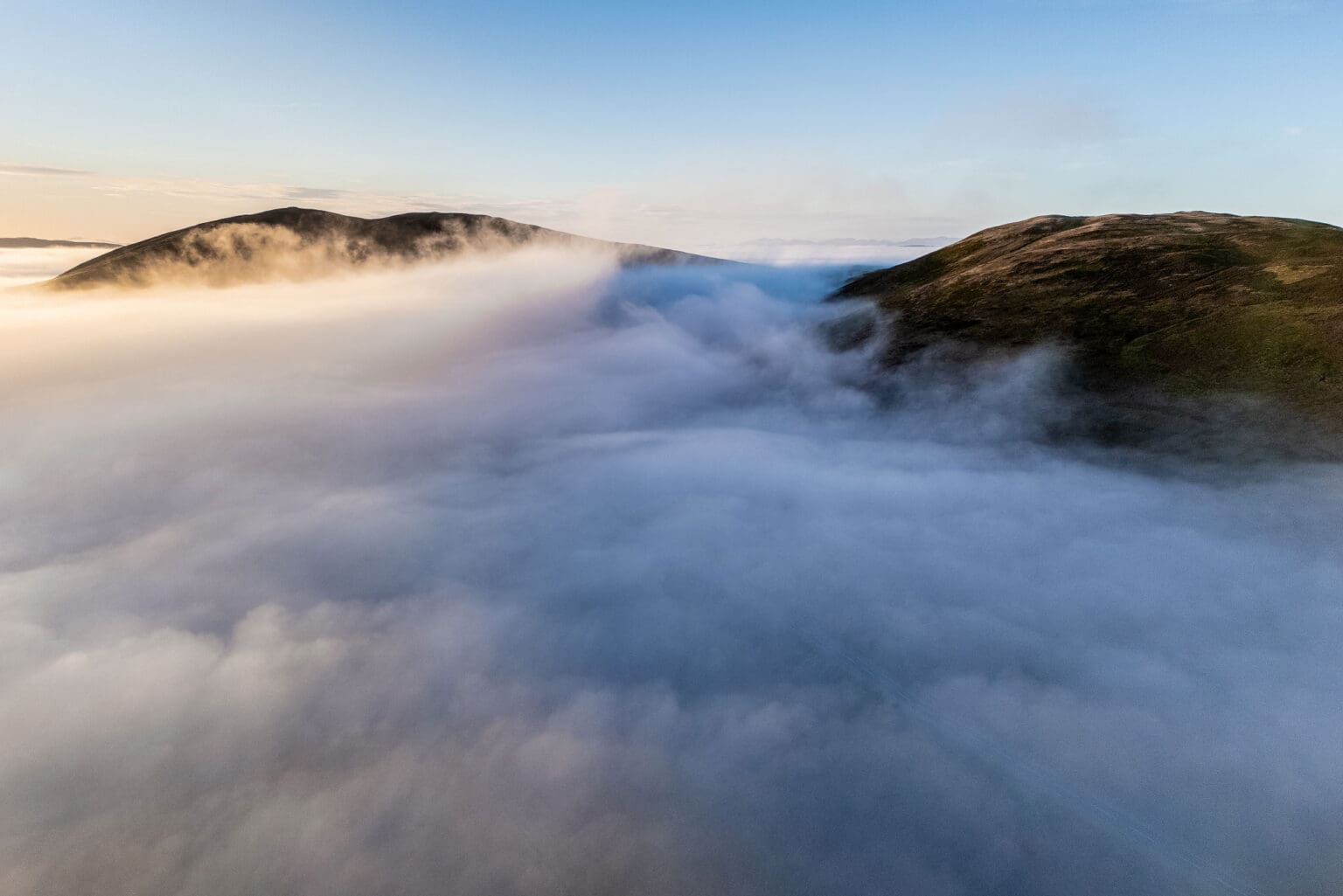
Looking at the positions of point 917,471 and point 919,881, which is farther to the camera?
point 917,471

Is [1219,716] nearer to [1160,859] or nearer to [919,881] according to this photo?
[1160,859]

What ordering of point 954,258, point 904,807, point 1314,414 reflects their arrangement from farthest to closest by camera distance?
point 954,258 → point 1314,414 → point 904,807

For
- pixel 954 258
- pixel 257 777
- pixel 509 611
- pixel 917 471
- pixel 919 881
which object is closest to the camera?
pixel 919 881

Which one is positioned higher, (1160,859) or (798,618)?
(1160,859)

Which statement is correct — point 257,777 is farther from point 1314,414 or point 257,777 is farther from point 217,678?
point 1314,414

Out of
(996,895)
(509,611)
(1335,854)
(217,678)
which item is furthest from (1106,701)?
(217,678)

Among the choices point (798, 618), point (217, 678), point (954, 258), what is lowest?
point (217, 678)
